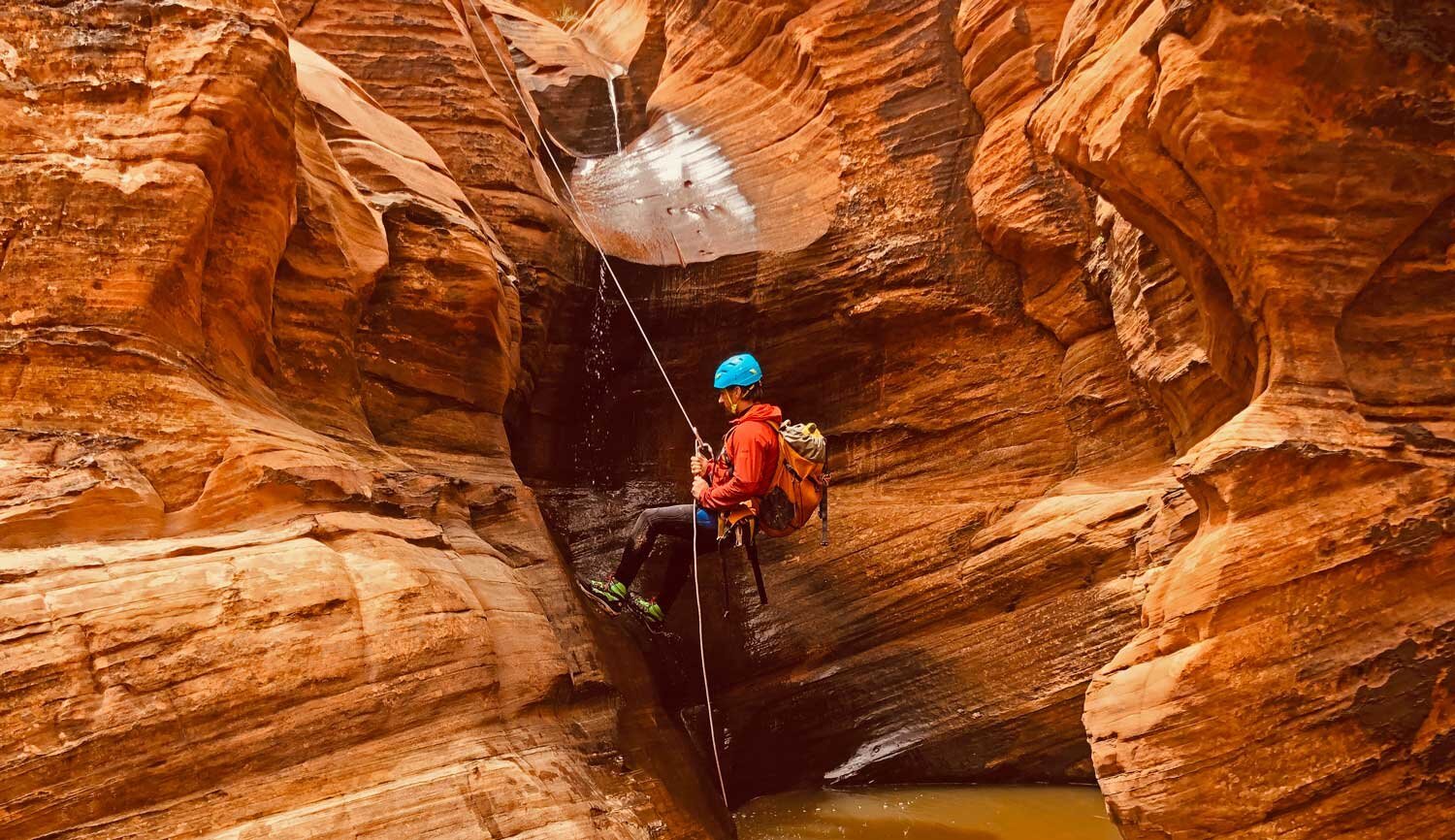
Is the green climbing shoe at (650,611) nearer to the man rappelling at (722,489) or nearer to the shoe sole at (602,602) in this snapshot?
the man rappelling at (722,489)

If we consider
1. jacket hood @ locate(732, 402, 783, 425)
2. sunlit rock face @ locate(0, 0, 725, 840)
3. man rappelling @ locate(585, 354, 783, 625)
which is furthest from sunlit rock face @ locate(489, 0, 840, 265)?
sunlit rock face @ locate(0, 0, 725, 840)

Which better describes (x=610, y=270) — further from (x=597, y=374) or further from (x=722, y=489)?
(x=722, y=489)

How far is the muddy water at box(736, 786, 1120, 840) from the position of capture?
7512 mm

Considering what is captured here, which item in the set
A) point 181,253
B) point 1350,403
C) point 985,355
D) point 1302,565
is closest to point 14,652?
point 181,253

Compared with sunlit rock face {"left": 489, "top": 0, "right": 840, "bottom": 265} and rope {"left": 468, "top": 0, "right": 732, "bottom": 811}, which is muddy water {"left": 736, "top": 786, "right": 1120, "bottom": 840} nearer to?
rope {"left": 468, "top": 0, "right": 732, "bottom": 811}

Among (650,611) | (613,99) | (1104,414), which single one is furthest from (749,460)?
(613,99)

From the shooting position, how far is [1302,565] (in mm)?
5711

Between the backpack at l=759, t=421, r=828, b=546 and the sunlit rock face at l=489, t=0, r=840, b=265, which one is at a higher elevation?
the sunlit rock face at l=489, t=0, r=840, b=265

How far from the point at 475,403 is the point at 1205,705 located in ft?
20.5

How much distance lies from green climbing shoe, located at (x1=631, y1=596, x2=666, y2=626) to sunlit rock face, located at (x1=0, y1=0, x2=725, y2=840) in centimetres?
51

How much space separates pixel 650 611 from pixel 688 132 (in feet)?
27.9

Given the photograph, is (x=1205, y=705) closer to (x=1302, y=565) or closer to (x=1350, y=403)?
(x=1302, y=565)

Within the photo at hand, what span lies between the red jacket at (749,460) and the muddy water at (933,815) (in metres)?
2.60

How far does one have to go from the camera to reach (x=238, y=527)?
5.89m
